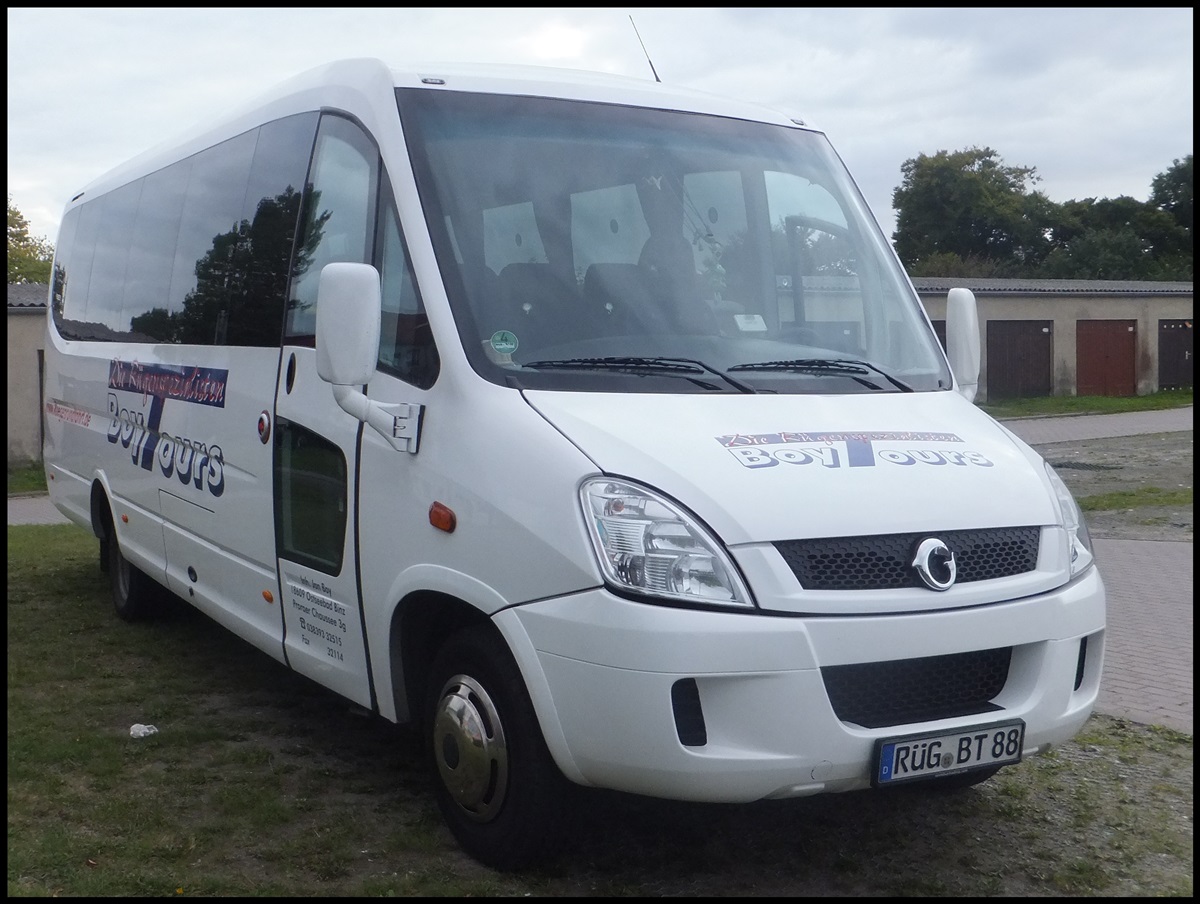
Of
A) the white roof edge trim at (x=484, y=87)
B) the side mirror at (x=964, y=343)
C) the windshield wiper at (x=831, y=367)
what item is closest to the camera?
the windshield wiper at (x=831, y=367)

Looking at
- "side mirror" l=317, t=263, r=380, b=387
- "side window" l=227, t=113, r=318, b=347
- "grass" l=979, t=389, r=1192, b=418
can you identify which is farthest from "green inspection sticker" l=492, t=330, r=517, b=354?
"grass" l=979, t=389, r=1192, b=418

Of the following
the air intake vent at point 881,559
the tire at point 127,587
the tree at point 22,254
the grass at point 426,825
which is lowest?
the grass at point 426,825

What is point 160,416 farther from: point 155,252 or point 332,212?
point 332,212

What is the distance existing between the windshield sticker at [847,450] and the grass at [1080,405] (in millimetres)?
29158

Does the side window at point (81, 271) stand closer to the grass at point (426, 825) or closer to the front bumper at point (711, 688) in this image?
the grass at point (426, 825)

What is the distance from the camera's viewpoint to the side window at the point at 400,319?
432cm

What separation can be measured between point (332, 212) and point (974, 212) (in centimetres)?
7855

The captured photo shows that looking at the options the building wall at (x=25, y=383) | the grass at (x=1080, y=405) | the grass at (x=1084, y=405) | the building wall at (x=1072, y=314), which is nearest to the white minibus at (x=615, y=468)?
the building wall at (x=25, y=383)

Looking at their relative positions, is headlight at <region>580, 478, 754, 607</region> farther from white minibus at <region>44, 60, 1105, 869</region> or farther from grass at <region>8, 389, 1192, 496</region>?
grass at <region>8, 389, 1192, 496</region>

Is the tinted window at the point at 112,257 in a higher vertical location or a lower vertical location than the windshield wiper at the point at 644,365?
Result: higher

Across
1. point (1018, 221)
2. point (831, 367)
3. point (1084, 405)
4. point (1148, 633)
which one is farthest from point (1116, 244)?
point (831, 367)

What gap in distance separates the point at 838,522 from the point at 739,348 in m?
0.99

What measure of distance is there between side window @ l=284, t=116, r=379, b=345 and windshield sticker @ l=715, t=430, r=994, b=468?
5.45ft

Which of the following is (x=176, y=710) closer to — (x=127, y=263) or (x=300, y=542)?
(x=300, y=542)
